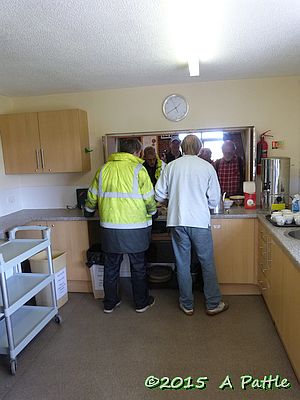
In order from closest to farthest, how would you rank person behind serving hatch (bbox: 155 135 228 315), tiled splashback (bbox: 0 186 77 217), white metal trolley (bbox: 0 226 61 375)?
white metal trolley (bbox: 0 226 61 375)
person behind serving hatch (bbox: 155 135 228 315)
tiled splashback (bbox: 0 186 77 217)

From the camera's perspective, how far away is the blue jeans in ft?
8.76

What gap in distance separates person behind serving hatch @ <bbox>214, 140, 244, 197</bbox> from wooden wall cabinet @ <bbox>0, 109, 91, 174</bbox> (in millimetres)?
1512

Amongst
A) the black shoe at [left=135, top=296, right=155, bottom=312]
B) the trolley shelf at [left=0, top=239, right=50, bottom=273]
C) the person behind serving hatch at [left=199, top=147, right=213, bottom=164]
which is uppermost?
the person behind serving hatch at [left=199, top=147, right=213, bottom=164]

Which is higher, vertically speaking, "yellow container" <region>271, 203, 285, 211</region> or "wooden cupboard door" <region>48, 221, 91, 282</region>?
"yellow container" <region>271, 203, 285, 211</region>

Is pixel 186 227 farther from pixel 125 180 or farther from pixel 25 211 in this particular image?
pixel 25 211

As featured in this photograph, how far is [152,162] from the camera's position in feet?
11.8

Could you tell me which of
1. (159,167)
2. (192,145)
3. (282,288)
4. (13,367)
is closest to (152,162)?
(159,167)

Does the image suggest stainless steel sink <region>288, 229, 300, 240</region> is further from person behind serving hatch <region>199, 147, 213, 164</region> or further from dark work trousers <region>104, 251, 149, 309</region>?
person behind serving hatch <region>199, 147, 213, 164</region>

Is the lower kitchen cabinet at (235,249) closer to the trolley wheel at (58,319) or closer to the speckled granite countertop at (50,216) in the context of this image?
the speckled granite countertop at (50,216)

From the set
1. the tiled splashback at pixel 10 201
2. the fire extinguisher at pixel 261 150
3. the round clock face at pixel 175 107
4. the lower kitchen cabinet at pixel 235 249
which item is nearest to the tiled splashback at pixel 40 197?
the tiled splashback at pixel 10 201

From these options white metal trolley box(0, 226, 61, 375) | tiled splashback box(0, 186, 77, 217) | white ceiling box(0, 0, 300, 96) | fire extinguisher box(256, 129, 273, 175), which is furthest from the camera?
tiled splashback box(0, 186, 77, 217)

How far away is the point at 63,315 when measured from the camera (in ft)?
9.53

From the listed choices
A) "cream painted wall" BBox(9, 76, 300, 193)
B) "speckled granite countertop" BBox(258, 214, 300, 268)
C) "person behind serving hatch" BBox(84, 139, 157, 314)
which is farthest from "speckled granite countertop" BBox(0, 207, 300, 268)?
"cream painted wall" BBox(9, 76, 300, 193)

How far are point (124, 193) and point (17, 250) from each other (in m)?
0.93
